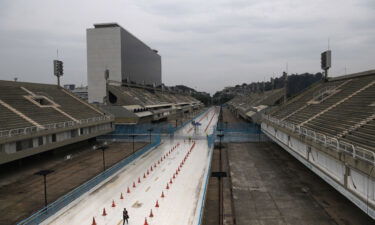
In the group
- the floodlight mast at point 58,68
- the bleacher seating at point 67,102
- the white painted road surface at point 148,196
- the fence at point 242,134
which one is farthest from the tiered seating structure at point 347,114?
the floodlight mast at point 58,68

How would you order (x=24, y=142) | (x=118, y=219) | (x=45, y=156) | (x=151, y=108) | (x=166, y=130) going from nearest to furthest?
1. (x=118, y=219)
2. (x=24, y=142)
3. (x=45, y=156)
4. (x=166, y=130)
5. (x=151, y=108)

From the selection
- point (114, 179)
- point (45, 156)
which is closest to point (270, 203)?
point (114, 179)

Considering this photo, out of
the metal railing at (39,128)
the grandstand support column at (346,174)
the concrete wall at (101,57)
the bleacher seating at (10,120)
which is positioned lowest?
the grandstand support column at (346,174)

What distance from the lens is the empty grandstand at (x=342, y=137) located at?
12.5 meters

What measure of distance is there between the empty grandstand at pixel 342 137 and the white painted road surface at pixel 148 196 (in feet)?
28.7

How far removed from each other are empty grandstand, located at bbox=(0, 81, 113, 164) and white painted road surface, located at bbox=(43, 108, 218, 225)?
9625mm

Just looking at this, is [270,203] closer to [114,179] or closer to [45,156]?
[114,179]

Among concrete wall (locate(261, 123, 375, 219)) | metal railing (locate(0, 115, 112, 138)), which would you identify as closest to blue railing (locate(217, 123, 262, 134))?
concrete wall (locate(261, 123, 375, 219))

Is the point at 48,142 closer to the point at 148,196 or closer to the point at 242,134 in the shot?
the point at 148,196

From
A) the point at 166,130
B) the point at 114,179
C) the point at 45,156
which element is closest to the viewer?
the point at 114,179

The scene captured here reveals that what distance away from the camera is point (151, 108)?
67.0 metres

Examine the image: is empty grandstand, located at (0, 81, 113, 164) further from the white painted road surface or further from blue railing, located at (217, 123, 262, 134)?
blue railing, located at (217, 123, 262, 134)

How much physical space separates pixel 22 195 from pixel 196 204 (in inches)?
535

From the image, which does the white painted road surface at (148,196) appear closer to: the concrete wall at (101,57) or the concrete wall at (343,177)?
the concrete wall at (343,177)
